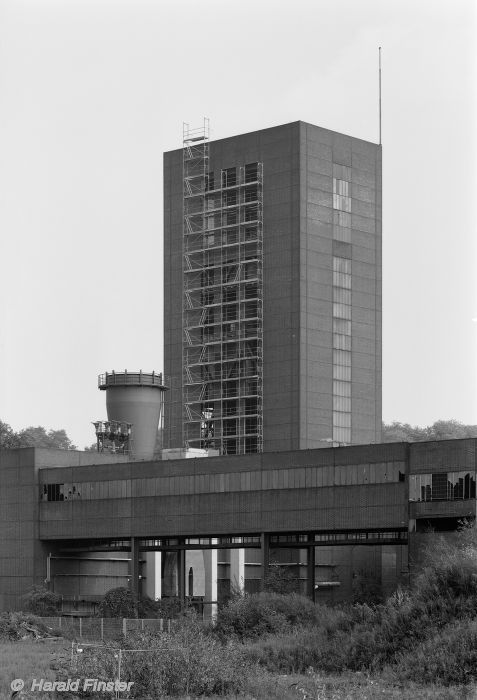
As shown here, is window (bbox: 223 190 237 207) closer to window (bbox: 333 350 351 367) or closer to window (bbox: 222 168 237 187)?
window (bbox: 222 168 237 187)

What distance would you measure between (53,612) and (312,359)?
171 ft

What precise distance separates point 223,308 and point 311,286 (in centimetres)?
1015

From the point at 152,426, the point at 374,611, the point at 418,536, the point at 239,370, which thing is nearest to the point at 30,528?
the point at 152,426

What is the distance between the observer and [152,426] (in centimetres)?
12688

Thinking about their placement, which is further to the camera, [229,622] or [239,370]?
[239,370]

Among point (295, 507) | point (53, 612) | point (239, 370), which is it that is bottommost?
point (53, 612)

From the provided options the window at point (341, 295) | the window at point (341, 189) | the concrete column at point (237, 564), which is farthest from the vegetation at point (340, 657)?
the window at point (341, 189)

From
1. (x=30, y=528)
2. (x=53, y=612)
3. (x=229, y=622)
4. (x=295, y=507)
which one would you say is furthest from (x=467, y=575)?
(x=30, y=528)

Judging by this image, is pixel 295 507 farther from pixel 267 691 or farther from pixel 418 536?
pixel 267 691

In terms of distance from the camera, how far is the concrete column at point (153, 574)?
114 m

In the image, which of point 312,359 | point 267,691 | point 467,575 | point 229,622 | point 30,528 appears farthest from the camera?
point 312,359

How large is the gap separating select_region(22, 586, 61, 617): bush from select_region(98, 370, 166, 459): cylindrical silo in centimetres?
2533

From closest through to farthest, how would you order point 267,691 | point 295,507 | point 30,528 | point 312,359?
point 267,691 < point 295,507 < point 30,528 < point 312,359

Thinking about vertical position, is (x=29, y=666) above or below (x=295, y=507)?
below
